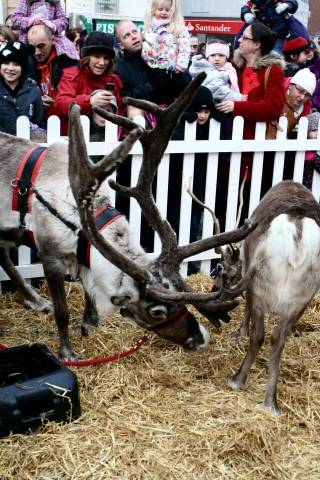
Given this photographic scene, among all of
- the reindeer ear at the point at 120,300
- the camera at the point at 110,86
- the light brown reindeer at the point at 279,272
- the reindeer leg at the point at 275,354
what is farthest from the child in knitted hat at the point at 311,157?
the reindeer ear at the point at 120,300

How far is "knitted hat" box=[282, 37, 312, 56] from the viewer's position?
8023 millimetres

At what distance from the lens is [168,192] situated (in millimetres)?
5887

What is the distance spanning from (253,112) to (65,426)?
3.56m

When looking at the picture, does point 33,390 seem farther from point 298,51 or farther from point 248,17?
point 298,51

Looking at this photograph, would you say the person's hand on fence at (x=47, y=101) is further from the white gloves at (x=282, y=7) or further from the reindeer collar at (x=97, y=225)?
the white gloves at (x=282, y=7)

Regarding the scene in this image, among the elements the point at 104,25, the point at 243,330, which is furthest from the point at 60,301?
the point at 104,25

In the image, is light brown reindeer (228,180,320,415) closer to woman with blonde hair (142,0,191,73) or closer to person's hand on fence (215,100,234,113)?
person's hand on fence (215,100,234,113)

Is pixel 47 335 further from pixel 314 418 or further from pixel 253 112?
pixel 253 112

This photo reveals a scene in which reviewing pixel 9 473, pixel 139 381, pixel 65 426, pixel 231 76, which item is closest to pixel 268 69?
pixel 231 76

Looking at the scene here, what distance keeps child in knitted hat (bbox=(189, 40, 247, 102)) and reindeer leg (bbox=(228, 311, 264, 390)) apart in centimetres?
295

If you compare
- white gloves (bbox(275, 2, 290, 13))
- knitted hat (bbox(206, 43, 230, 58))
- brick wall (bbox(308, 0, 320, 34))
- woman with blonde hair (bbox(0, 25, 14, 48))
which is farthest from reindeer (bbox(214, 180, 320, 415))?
brick wall (bbox(308, 0, 320, 34))

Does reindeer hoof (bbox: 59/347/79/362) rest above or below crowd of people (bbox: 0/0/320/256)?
below

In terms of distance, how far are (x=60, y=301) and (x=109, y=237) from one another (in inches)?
26.1

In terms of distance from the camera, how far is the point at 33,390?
123 inches
